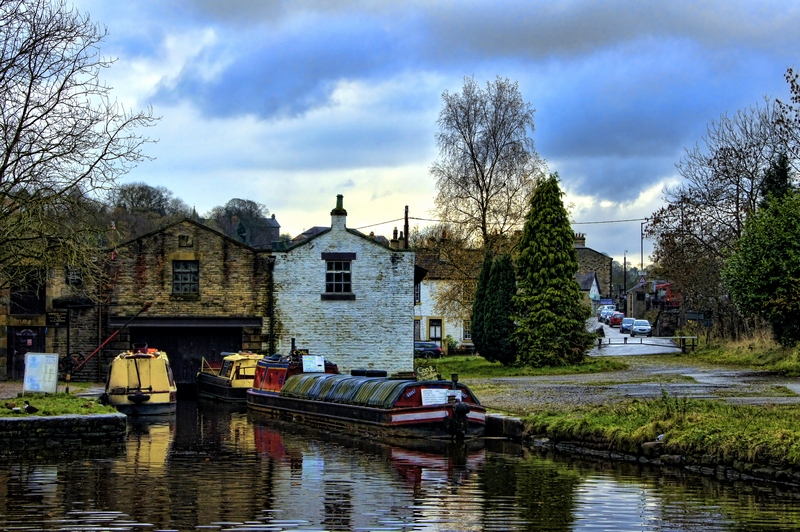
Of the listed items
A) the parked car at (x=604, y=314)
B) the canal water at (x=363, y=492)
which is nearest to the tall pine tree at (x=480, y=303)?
the canal water at (x=363, y=492)

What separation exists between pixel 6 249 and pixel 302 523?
12.7 m

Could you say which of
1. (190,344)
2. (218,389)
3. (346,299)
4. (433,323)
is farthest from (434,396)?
(433,323)

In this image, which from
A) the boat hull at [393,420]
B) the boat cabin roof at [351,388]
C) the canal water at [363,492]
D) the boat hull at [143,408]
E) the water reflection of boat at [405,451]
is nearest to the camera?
the canal water at [363,492]

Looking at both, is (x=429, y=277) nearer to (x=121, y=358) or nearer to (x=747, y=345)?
(x=747, y=345)

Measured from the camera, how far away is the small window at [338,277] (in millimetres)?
37906

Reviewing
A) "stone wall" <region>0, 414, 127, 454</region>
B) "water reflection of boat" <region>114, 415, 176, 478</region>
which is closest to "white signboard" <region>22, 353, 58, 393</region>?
"water reflection of boat" <region>114, 415, 176, 478</region>

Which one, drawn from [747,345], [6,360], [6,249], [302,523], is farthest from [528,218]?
[302,523]

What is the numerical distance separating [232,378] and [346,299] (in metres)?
5.87

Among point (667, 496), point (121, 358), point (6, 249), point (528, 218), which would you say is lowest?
point (667, 496)

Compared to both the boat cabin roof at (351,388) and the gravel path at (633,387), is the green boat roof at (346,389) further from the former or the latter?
the gravel path at (633,387)

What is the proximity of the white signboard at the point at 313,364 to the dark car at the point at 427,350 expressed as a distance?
25479 mm

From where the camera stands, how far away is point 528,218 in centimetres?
4175

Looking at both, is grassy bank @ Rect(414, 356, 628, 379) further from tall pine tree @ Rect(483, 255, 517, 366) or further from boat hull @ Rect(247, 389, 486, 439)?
boat hull @ Rect(247, 389, 486, 439)

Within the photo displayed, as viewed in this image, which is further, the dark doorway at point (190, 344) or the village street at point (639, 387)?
the dark doorway at point (190, 344)
